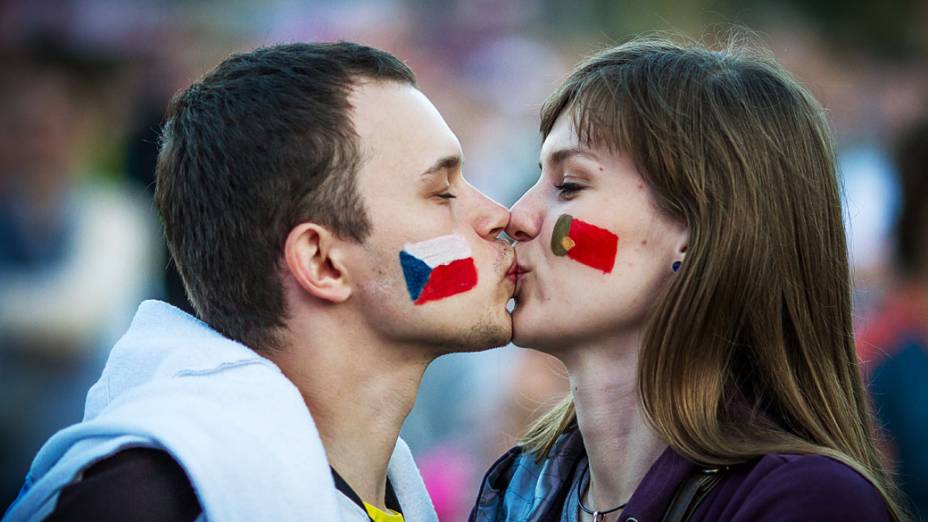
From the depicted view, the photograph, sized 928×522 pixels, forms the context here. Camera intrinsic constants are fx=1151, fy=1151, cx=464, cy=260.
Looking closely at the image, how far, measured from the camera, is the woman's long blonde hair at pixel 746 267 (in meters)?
2.90

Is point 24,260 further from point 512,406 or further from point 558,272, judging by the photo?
point 558,272

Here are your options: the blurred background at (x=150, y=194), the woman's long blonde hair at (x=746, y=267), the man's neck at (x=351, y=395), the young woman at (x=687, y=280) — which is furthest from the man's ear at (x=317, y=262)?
the blurred background at (x=150, y=194)

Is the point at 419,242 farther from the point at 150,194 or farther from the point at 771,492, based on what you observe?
the point at 150,194

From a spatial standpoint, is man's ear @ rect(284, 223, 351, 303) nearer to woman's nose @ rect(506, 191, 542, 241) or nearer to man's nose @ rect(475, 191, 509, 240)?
man's nose @ rect(475, 191, 509, 240)

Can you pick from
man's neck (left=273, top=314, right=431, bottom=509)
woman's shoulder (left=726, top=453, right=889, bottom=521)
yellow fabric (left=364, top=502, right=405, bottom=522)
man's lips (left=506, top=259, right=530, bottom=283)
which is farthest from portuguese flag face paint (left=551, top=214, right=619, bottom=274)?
yellow fabric (left=364, top=502, right=405, bottom=522)

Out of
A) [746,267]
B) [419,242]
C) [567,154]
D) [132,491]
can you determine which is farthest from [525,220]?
[132,491]

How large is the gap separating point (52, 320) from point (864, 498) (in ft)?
13.3

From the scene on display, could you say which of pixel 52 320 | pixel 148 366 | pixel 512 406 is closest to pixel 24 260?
pixel 52 320

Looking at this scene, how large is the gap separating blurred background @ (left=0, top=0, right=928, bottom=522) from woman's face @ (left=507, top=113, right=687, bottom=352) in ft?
3.67

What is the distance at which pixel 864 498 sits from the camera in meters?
2.51

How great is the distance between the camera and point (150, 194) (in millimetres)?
5719

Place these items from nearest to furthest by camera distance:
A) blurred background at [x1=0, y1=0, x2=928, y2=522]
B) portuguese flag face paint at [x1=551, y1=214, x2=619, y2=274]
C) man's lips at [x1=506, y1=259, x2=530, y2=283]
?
portuguese flag face paint at [x1=551, y1=214, x2=619, y2=274], man's lips at [x1=506, y1=259, x2=530, y2=283], blurred background at [x1=0, y1=0, x2=928, y2=522]

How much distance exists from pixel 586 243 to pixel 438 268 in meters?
0.41

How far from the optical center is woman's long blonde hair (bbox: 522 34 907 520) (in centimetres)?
290
